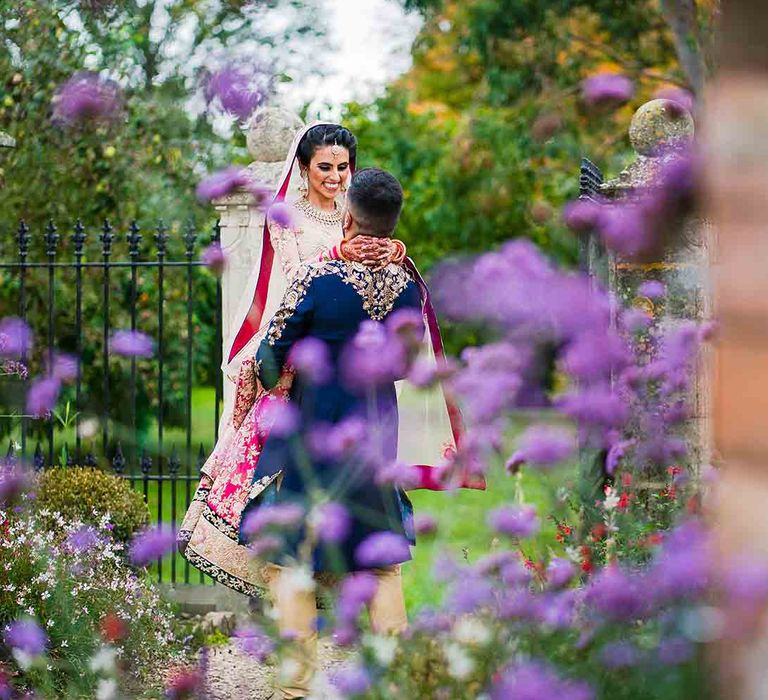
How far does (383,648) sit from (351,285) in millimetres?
1754

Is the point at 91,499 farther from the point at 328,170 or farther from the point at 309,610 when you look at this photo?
the point at 328,170

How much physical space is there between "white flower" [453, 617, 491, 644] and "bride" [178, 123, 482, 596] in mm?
1744

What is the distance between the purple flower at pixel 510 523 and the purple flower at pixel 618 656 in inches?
9.6

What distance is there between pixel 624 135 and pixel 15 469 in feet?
31.1

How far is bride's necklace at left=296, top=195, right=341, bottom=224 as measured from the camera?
4470 millimetres

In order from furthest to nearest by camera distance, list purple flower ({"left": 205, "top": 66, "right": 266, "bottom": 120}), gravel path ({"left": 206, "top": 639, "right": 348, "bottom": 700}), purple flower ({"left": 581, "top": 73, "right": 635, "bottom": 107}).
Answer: gravel path ({"left": 206, "top": 639, "right": 348, "bottom": 700}), purple flower ({"left": 205, "top": 66, "right": 266, "bottom": 120}), purple flower ({"left": 581, "top": 73, "right": 635, "bottom": 107})

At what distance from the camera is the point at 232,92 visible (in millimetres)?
3039

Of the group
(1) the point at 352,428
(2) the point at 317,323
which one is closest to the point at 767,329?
(1) the point at 352,428

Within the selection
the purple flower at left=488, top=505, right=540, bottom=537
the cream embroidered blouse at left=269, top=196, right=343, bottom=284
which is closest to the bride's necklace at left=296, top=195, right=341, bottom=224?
the cream embroidered blouse at left=269, top=196, right=343, bottom=284

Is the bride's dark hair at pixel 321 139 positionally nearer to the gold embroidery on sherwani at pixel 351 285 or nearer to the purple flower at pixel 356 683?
the gold embroidery on sherwani at pixel 351 285

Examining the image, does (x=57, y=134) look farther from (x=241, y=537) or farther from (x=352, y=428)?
(x=352, y=428)

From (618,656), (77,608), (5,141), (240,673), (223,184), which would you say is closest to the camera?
(618,656)

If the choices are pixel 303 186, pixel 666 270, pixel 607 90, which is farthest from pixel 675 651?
pixel 666 270

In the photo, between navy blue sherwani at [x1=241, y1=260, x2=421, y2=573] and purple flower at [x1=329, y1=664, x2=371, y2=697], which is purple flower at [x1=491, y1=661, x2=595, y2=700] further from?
navy blue sherwani at [x1=241, y1=260, x2=421, y2=573]
